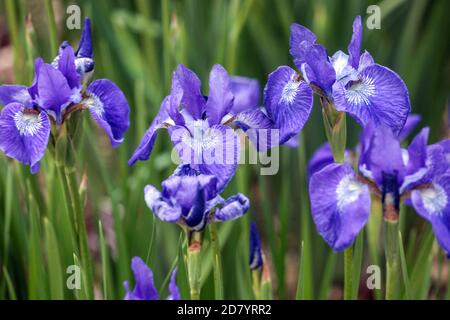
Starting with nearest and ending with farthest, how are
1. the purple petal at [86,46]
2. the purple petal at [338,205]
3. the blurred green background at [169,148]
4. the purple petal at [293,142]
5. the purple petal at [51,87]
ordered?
the purple petal at [338,205], the purple petal at [51,87], the purple petal at [86,46], the blurred green background at [169,148], the purple petal at [293,142]

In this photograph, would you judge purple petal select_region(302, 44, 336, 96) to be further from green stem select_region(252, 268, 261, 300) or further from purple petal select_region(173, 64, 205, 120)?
green stem select_region(252, 268, 261, 300)

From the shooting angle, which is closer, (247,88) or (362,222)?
(362,222)

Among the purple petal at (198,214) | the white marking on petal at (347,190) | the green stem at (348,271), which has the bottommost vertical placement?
the green stem at (348,271)

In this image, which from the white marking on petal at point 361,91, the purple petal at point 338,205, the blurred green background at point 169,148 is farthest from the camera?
the blurred green background at point 169,148

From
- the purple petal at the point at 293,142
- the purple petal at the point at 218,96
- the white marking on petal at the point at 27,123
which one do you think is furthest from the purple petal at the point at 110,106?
the purple petal at the point at 293,142

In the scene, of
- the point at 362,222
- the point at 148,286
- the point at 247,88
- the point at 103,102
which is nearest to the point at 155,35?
the point at 247,88

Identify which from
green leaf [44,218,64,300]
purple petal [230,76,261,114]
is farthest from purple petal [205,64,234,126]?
purple petal [230,76,261,114]

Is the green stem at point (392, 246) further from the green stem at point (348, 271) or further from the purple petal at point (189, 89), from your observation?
the purple petal at point (189, 89)

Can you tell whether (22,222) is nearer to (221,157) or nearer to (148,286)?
(148,286)
